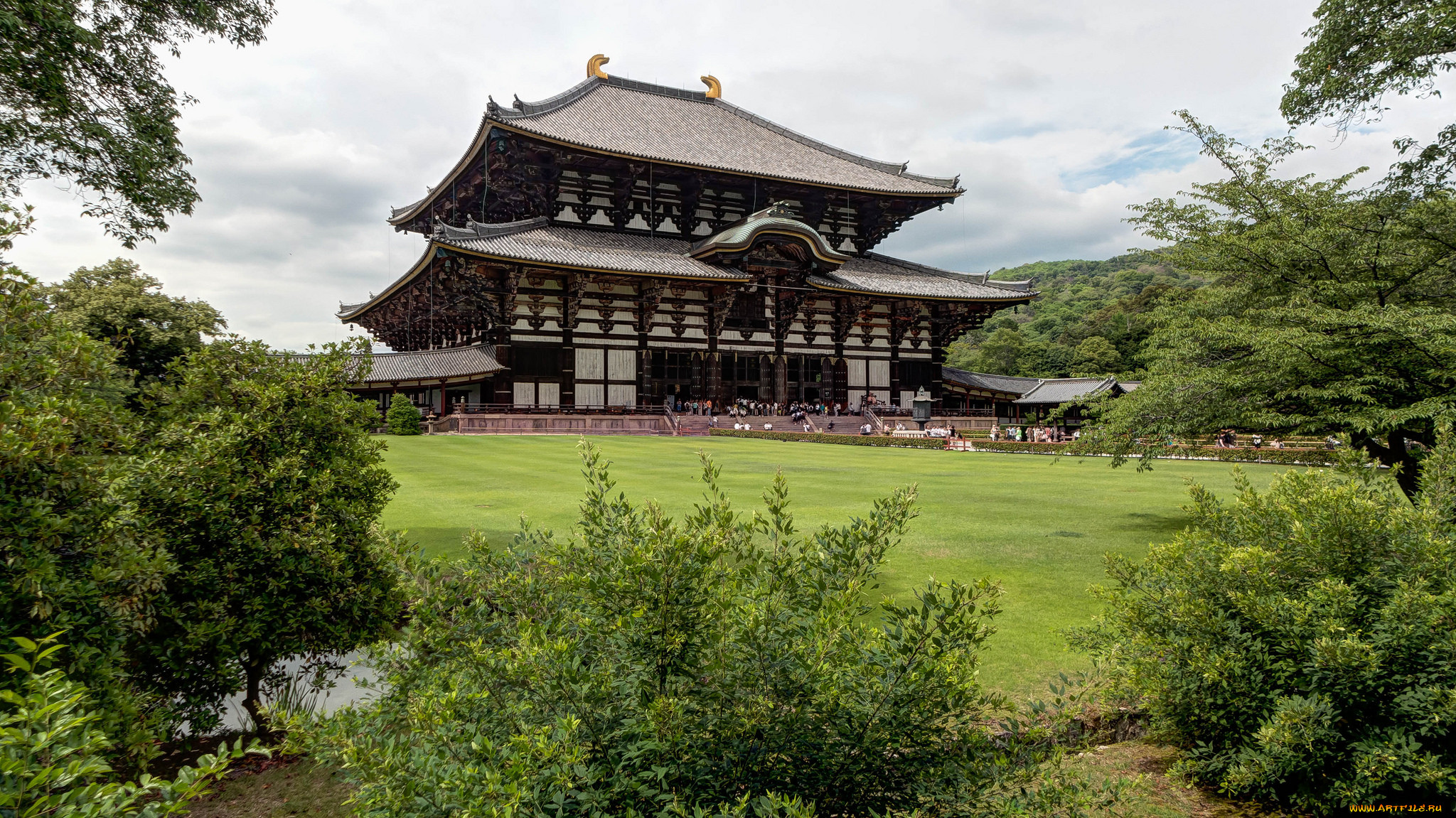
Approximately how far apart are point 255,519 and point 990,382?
43.5 m

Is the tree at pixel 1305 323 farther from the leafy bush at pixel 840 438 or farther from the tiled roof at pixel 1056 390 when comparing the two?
the tiled roof at pixel 1056 390

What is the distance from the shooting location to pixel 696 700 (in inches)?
99.7

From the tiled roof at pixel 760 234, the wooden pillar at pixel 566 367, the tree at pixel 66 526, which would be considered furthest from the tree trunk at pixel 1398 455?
the wooden pillar at pixel 566 367

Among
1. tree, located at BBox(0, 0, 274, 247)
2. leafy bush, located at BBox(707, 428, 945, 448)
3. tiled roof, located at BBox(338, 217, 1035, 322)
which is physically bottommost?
leafy bush, located at BBox(707, 428, 945, 448)

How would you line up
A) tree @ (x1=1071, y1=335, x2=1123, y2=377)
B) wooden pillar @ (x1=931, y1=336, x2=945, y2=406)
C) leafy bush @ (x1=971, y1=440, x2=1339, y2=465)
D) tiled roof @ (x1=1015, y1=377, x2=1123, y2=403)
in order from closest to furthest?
1. leafy bush @ (x1=971, y1=440, x2=1339, y2=465)
2. wooden pillar @ (x1=931, y1=336, x2=945, y2=406)
3. tiled roof @ (x1=1015, y1=377, x2=1123, y2=403)
4. tree @ (x1=1071, y1=335, x2=1123, y2=377)

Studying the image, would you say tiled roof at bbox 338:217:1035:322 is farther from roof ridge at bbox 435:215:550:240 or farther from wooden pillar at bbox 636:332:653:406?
wooden pillar at bbox 636:332:653:406

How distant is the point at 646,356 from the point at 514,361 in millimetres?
6089

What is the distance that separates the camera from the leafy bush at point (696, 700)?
2.31 meters

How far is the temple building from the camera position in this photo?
97.9 ft

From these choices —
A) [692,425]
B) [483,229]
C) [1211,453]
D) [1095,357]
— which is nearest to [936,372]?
[1211,453]

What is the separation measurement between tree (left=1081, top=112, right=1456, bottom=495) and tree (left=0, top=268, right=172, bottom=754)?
34.5ft

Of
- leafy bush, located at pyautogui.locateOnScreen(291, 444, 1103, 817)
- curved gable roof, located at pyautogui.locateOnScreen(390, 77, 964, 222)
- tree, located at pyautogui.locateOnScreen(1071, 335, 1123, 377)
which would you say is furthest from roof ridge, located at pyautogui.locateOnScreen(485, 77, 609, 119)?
tree, located at pyautogui.locateOnScreen(1071, 335, 1123, 377)

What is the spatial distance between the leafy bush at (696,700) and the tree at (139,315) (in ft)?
56.4

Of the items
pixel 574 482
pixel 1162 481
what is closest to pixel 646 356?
pixel 574 482
